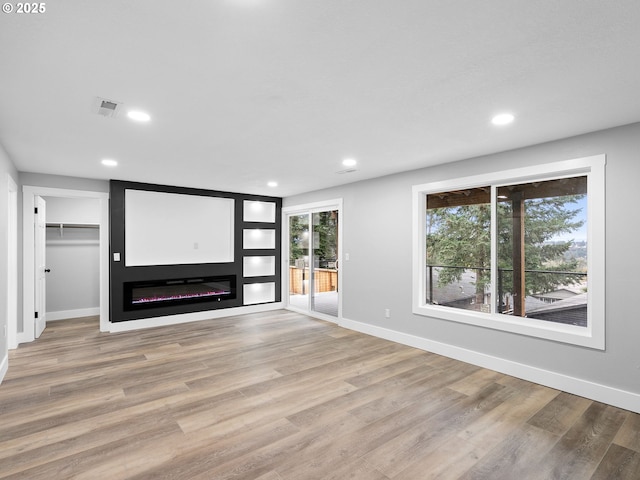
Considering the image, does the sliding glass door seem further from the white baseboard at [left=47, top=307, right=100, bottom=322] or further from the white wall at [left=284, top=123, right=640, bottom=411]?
the white baseboard at [left=47, top=307, right=100, bottom=322]

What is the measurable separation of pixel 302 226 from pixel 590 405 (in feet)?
17.0

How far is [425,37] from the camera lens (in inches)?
66.9

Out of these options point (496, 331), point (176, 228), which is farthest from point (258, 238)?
point (496, 331)

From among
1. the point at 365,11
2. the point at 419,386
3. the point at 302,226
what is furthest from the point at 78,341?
the point at 365,11

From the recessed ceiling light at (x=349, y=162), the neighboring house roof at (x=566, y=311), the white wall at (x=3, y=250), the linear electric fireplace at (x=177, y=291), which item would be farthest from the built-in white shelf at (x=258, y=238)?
the neighboring house roof at (x=566, y=311)

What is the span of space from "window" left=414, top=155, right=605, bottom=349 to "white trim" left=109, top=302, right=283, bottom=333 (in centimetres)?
354

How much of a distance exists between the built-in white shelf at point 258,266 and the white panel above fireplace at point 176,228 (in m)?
0.37

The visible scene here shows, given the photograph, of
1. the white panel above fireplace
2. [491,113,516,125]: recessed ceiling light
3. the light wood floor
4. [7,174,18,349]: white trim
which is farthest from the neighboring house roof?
[7,174,18,349]: white trim

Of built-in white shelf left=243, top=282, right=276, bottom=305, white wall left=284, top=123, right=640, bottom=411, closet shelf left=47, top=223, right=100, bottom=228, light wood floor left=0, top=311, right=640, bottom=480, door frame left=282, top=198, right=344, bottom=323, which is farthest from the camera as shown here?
built-in white shelf left=243, top=282, right=276, bottom=305

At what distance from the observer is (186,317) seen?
240 inches

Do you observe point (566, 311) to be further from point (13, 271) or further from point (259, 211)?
point (13, 271)

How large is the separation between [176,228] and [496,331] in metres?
5.28

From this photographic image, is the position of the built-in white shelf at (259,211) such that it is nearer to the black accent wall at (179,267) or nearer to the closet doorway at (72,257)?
the black accent wall at (179,267)

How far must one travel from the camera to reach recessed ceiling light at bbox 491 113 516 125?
270cm
